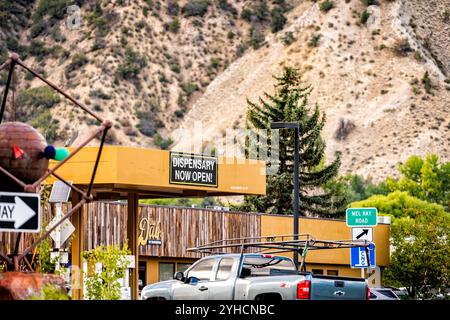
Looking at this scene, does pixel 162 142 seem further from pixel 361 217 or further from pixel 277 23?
pixel 361 217

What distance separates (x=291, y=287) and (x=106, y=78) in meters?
121

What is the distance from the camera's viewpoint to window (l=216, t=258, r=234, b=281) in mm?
26469

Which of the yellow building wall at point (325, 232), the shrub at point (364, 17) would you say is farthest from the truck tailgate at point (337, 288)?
the shrub at point (364, 17)

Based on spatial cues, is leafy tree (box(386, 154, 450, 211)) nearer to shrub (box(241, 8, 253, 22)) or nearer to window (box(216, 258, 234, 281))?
shrub (box(241, 8, 253, 22))

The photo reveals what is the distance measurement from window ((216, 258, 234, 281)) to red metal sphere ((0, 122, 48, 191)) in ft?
20.7

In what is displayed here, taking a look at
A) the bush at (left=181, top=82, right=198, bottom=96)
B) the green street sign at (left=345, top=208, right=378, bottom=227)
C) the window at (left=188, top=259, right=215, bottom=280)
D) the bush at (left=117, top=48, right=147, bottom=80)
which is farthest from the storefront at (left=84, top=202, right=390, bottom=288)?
the bush at (left=181, top=82, right=198, bottom=96)

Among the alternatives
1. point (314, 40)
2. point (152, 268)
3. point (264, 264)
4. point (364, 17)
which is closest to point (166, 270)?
point (152, 268)

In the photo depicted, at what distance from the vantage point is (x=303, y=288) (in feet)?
81.1

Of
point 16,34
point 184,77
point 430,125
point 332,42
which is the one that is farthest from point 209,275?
point 16,34

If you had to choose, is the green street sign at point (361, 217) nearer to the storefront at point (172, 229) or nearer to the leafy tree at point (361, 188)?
the storefront at point (172, 229)

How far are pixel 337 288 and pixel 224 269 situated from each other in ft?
8.43
